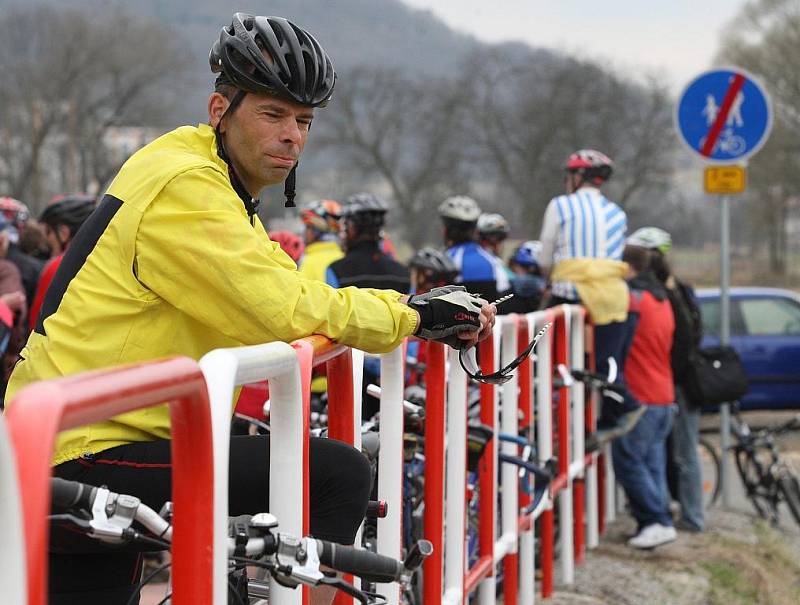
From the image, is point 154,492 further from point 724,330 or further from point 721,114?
point 721,114

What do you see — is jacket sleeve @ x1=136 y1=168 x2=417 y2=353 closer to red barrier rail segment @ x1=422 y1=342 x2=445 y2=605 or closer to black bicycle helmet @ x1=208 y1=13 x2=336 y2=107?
black bicycle helmet @ x1=208 y1=13 x2=336 y2=107

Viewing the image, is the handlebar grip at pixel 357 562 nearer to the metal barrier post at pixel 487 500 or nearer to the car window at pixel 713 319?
the metal barrier post at pixel 487 500

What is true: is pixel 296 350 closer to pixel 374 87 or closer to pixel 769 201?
pixel 769 201

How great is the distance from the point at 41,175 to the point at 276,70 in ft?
161

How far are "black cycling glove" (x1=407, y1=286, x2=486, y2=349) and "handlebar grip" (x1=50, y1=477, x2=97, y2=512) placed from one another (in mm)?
1505

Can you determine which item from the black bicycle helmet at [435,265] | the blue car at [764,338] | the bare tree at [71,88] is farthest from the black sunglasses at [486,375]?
the bare tree at [71,88]

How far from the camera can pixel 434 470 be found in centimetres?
426

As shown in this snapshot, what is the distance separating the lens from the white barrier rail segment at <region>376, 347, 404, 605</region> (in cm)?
379

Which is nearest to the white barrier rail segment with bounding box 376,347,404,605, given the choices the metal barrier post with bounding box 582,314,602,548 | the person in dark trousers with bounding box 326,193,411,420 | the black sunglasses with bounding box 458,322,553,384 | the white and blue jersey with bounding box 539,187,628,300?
the black sunglasses with bounding box 458,322,553,384

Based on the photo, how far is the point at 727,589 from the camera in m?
7.39

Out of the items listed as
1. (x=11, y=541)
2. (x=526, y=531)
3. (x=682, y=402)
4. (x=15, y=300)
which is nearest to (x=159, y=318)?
(x=11, y=541)

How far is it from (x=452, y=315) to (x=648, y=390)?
5.62 meters

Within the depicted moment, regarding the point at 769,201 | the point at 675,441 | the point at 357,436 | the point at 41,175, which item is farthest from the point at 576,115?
the point at 357,436

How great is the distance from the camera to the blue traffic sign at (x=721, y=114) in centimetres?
1014
